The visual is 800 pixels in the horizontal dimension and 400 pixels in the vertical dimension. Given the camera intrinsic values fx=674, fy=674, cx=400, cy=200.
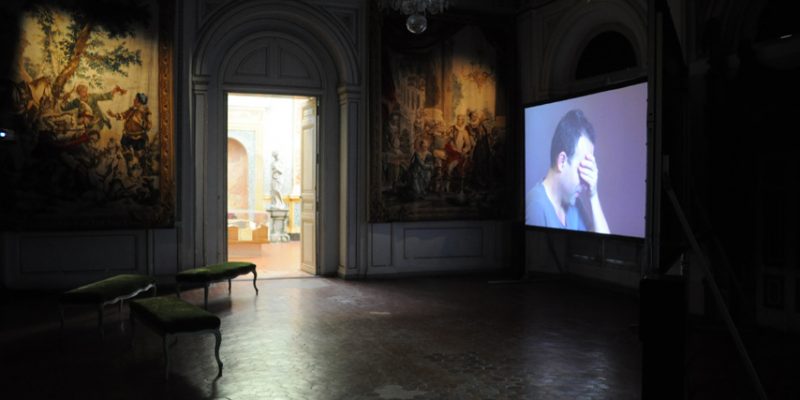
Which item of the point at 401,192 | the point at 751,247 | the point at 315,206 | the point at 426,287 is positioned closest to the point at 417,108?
the point at 401,192

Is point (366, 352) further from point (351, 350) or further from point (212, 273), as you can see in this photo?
point (212, 273)

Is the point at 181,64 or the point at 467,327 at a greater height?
the point at 181,64

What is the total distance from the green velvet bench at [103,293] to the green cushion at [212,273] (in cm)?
44

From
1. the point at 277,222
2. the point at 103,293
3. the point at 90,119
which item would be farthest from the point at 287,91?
the point at 277,222

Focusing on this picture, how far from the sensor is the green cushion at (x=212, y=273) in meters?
7.50

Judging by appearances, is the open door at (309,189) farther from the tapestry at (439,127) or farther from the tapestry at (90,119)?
the tapestry at (90,119)

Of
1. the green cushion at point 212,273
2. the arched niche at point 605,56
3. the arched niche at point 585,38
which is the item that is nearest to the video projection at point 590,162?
the arched niche at point 585,38

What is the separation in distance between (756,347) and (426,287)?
14.1 feet

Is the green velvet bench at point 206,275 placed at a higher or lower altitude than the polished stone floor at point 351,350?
higher

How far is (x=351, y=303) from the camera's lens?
7879 millimetres

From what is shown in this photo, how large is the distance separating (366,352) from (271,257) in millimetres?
7298

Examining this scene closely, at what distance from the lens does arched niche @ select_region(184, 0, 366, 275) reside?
364 inches

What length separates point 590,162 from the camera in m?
8.16

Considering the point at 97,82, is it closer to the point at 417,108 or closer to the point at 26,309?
the point at 26,309
